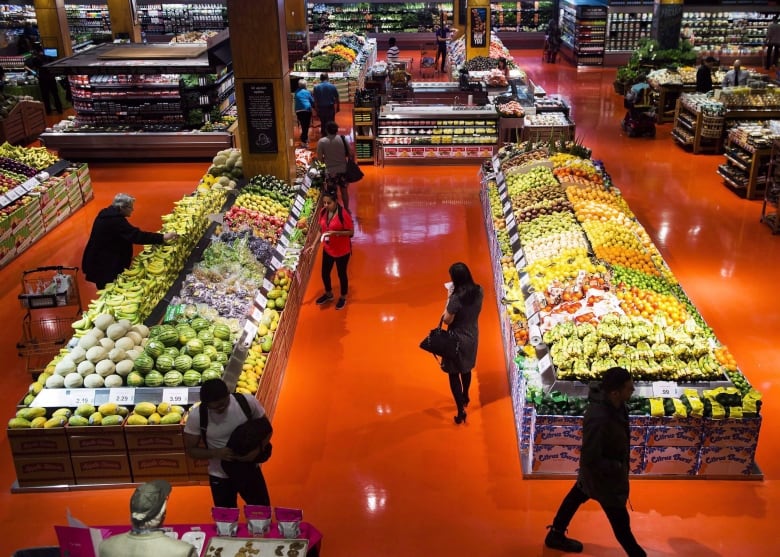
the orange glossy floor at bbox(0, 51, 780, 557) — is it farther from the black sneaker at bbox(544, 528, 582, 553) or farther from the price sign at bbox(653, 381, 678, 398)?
the price sign at bbox(653, 381, 678, 398)

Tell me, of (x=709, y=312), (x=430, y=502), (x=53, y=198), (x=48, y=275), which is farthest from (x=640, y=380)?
(x=53, y=198)

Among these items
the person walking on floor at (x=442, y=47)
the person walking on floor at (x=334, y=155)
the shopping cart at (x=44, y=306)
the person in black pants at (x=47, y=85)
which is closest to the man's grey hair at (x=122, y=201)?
the shopping cart at (x=44, y=306)

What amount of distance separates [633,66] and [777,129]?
8.49 m

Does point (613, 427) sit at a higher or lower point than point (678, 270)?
higher

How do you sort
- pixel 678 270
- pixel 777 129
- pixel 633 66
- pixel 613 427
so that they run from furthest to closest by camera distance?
pixel 633 66
pixel 777 129
pixel 678 270
pixel 613 427

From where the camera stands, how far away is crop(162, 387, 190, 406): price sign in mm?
5688

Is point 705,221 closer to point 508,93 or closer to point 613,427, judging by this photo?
point 508,93

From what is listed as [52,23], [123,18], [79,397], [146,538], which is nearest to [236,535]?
[146,538]

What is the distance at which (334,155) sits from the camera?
10602 mm

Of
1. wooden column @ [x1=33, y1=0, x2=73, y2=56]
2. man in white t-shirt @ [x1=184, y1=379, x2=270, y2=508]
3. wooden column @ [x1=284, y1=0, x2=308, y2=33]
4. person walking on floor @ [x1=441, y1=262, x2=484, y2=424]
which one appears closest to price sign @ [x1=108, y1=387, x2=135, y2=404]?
man in white t-shirt @ [x1=184, y1=379, x2=270, y2=508]

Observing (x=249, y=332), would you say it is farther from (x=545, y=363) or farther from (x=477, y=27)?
(x=477, y=27)

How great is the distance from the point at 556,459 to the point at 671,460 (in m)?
0.86

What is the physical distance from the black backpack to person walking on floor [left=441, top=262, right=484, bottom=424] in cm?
202

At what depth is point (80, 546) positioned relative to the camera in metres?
3.98
